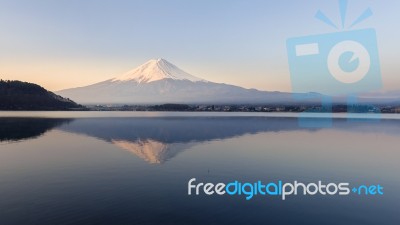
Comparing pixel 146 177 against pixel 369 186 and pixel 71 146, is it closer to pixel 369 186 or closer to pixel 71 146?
pixel 369 186

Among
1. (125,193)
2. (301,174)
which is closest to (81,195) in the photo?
(125,193)

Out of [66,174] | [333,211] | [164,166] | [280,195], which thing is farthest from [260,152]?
[66,174]

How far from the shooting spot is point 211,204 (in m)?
17.0

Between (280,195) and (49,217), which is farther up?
(49,217)

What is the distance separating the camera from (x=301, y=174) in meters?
25.8

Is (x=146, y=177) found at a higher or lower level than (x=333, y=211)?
higher

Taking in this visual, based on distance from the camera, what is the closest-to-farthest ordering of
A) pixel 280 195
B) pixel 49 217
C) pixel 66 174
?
1. pixel 49 217
2. pixel 280 195
3. pixel 66 174

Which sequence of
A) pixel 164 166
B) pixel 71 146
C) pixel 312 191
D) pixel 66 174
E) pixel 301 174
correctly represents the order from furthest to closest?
pixel 71 146 → pixel 164 166 → pixel 301 174 → pixel 66 174 → pixel 312 191

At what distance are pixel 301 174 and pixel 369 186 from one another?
5.40 m

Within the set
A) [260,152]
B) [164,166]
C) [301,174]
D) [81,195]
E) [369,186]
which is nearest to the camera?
[81,195]

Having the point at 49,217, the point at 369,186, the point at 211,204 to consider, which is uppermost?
the point at 49,217

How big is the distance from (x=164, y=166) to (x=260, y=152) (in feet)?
50.6

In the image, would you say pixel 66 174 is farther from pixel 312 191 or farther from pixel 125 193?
pixel 312 191

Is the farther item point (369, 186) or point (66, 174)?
point (66, 174)
